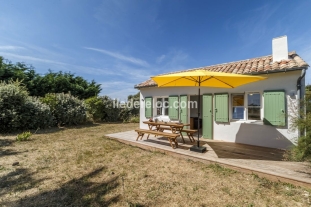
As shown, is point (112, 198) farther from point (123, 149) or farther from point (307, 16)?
point (307, 16)

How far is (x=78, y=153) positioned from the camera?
524 centimetres

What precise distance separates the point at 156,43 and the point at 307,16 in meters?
9.60

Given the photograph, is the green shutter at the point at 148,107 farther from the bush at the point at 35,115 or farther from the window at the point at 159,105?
the bush at the point at 35,115

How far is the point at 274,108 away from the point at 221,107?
189cm

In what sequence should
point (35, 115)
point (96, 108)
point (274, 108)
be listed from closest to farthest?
point (274, 108) → point (35, 115) → point (96, 108)

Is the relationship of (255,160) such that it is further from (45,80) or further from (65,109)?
(45,80)

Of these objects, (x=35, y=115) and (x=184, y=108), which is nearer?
(x=184, y=108)

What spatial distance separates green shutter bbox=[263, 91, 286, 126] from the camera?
509 centimetres

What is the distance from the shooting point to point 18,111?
29.2 ft

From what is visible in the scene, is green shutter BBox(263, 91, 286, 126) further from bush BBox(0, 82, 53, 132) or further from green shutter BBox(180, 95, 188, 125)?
bush BBox(0, 82, 53, 132)

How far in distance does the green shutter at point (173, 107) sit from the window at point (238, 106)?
287 centimetres

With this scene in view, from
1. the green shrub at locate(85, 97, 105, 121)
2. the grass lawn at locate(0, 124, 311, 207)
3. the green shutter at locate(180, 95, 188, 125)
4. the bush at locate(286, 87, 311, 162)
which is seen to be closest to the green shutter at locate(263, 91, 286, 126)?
the bush at locate(286, 87, 311, 162)

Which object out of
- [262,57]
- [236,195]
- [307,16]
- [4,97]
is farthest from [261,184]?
[4,97]

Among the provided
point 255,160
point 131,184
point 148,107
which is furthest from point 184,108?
point 131,184
